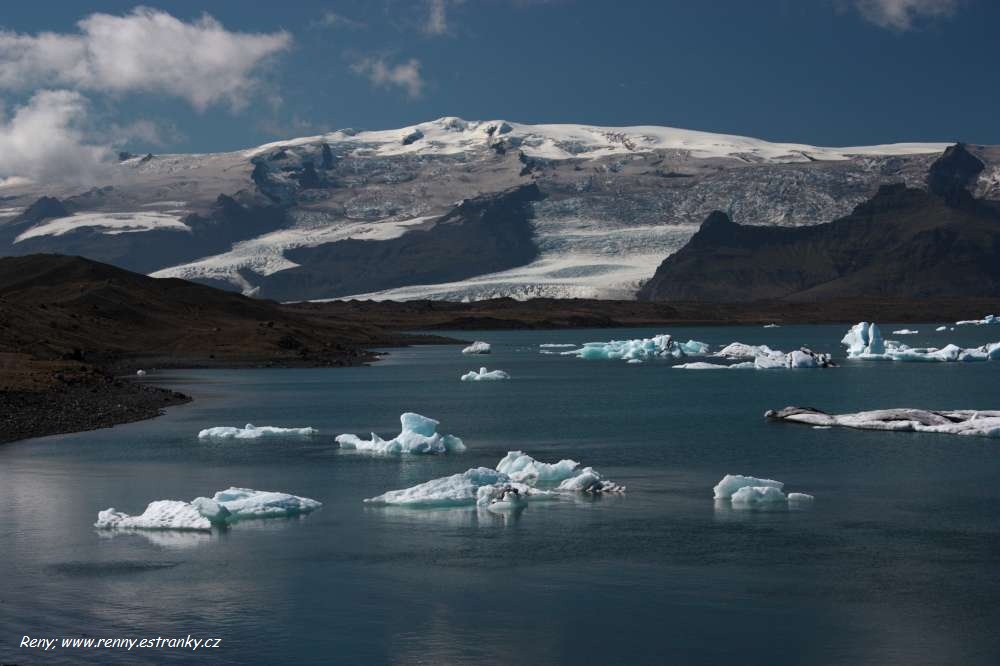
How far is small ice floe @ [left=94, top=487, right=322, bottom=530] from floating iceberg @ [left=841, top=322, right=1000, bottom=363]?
80578mm

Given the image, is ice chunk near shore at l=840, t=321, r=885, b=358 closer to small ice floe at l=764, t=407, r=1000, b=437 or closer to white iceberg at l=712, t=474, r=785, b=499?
small ice floe at l=764, t=407, r=1000, b=437

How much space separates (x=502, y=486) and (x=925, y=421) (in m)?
23.4

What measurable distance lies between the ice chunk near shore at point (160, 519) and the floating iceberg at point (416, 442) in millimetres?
14410

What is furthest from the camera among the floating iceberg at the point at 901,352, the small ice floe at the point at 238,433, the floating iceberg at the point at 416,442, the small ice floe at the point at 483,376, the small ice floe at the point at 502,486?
the floating iceberg at the point at 901,352

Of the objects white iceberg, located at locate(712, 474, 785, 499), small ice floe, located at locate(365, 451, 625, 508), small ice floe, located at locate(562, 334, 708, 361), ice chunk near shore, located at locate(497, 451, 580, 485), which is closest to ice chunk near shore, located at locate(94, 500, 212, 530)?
small ice floe, located at locate(365, 451, 625, 508)

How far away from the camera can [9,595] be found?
2469cm

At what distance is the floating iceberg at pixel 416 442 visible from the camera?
1812 inches

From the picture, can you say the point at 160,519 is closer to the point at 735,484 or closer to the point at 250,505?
the point at 250,505

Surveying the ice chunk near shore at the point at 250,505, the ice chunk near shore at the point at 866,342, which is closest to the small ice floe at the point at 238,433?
the ice chunk near shore at the point at 250,505

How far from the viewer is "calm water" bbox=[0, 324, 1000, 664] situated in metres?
21.9

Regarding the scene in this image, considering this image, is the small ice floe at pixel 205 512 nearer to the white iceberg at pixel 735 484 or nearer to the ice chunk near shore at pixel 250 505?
the ice chunk near shore at pixel 250 505

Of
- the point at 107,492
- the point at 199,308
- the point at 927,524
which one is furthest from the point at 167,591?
the point at 199,308

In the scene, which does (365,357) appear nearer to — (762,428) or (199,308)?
(199,308)

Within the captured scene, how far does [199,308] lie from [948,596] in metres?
117
